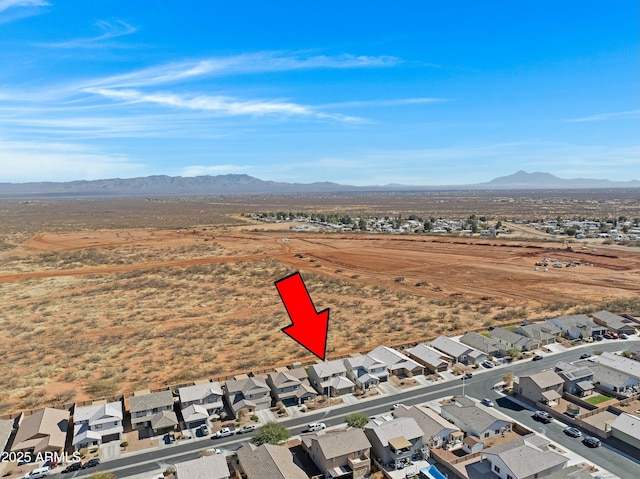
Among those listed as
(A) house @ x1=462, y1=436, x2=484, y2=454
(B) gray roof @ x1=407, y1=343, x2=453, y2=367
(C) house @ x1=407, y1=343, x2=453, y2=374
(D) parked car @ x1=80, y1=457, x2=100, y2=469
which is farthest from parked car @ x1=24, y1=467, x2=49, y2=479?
(B) gray roof @ x1=407, y1=343, x2=453, y2=367

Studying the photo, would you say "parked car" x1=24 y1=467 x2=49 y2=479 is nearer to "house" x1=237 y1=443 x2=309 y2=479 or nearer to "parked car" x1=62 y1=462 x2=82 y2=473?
"parked car" x1=62 y1=462 x2=82 y2=473

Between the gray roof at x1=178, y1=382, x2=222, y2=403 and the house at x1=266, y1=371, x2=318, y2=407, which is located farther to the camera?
the house at x1=266, y1=371, x2=318, y2=407

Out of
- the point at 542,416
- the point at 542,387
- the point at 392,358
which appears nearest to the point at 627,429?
the point at 542,416

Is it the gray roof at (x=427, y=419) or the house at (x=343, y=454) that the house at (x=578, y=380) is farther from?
the house at (x=343, y=454)

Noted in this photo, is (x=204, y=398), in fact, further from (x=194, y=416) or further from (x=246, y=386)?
(x=246, y=386)

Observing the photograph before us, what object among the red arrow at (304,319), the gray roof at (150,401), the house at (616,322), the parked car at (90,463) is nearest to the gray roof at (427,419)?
the red arrow at (304,319)
